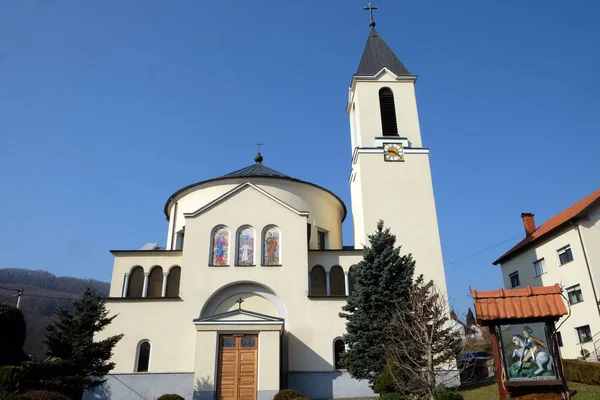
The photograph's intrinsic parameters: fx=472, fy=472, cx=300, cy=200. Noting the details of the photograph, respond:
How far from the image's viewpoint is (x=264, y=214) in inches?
928

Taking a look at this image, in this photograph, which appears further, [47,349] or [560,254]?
[560,254]

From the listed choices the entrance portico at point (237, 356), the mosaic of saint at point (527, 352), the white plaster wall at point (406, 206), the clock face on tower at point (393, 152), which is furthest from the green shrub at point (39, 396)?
the clock face on tower at point (393, 152)

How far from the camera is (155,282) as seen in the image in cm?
2398

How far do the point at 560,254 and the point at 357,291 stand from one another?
14.8 m

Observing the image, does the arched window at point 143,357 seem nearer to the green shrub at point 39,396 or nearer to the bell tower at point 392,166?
the green shrub at point 39,396

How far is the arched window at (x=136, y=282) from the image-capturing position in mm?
23797

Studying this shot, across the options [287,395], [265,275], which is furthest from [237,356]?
[265,275]

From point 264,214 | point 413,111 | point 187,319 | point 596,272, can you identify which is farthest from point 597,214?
point 187,319

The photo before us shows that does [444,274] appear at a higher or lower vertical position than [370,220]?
lower

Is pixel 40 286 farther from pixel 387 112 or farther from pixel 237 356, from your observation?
pixel 237 356

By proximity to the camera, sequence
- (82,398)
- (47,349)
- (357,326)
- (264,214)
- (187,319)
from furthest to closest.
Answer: (264,214), (187,319), (82,398), (357,326), (47,349)

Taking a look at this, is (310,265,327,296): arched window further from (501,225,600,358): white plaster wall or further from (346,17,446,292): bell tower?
(501,225,600,358): white plaster wall

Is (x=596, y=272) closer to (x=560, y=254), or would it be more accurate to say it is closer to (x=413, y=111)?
(x=560, y=254)

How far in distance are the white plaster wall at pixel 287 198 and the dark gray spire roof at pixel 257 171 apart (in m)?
0.57
